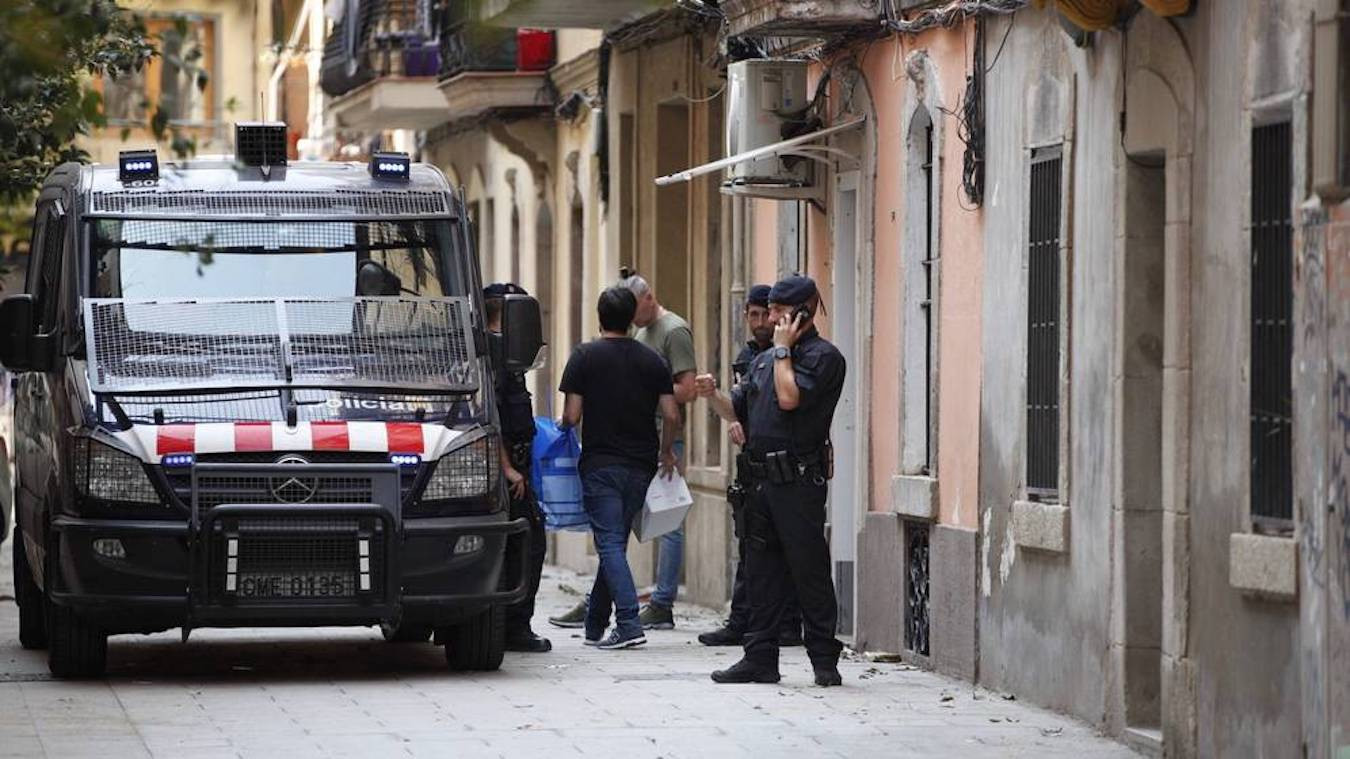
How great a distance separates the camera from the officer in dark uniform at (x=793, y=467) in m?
12.9

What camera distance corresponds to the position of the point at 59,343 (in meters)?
13.8

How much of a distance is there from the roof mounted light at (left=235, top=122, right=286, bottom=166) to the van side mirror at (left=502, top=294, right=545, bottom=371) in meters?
1.45

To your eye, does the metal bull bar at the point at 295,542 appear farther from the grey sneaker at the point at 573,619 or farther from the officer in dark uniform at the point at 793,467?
the grey sneaker at the point at 573,619

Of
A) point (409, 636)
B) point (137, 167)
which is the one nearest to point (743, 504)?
point (409, 636)

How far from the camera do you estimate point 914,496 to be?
14.8 m

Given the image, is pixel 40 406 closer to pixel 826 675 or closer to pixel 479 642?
pixel 479 642

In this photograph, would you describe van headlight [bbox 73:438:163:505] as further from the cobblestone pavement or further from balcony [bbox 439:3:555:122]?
balcony [bbox 439:3:555:122]

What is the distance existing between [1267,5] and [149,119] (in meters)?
4.85

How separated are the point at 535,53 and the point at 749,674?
47.8 feet

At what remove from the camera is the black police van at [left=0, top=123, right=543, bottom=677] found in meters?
12.9

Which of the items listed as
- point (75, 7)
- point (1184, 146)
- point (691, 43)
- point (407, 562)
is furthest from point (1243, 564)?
point (691, 43)

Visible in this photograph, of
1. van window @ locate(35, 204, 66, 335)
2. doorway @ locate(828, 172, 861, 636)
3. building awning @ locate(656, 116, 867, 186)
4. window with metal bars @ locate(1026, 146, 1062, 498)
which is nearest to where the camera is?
window with metal bars @ locate(1026, 146, 1062, 498)

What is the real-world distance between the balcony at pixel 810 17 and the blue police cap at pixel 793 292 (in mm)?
3118

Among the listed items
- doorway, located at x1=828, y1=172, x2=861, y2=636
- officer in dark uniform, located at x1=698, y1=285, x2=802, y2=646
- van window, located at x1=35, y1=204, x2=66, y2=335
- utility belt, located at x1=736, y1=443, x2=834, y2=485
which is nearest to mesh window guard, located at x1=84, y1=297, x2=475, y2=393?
van window, located at x1=35, y1=204, x2=66, y2=335
